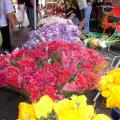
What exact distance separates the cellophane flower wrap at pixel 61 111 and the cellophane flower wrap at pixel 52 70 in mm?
167

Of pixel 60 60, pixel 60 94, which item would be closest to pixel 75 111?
pixel 60 94

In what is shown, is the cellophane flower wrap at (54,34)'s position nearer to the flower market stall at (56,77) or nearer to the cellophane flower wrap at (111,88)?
the flower market stall at (56,77)

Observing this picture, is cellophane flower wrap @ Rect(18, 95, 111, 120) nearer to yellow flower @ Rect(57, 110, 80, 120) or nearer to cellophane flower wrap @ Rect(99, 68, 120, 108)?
yellow flower @ Rect(57, 110, 80, 120)

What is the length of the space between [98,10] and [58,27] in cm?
756

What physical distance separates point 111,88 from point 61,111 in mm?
376

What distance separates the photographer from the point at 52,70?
4.54 feet

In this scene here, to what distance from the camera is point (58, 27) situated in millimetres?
2297

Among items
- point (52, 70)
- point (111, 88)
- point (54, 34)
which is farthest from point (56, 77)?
point (54, 34)

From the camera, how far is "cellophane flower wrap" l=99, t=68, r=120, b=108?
1328 mm

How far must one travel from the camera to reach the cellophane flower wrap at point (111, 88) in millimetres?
1328

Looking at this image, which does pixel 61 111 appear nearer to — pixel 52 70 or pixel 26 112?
pixel 26 112

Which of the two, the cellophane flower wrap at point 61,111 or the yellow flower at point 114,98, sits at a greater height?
the cellophane flower wrap at point 61,111

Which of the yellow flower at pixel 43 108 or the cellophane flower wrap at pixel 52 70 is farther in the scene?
the cellophane flower wrap at pixel 52 70

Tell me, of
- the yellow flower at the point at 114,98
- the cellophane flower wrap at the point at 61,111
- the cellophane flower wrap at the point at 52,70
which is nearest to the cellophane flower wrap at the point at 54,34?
the cellophane flower wrap at the point at 52,70
